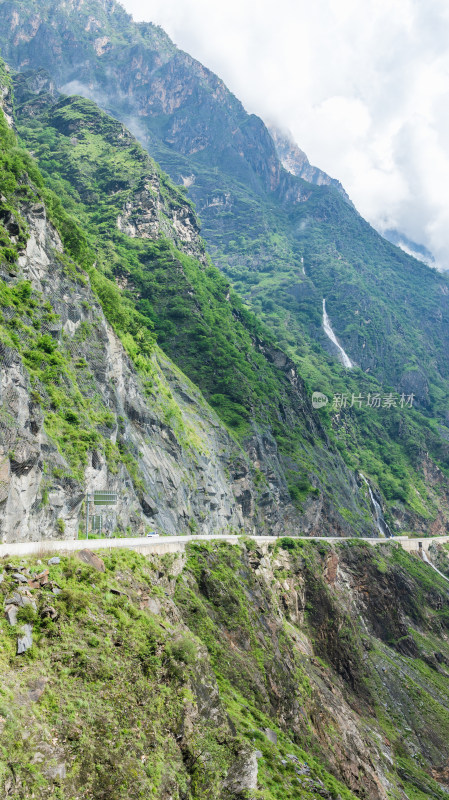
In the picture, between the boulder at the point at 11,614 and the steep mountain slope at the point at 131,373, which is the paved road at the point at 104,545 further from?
the steep mountain slope at the point at 131,373

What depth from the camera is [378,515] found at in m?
129

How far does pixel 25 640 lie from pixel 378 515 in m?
120

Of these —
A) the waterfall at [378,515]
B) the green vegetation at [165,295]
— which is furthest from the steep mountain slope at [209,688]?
the waterfall at [378,515]

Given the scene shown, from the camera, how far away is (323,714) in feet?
158

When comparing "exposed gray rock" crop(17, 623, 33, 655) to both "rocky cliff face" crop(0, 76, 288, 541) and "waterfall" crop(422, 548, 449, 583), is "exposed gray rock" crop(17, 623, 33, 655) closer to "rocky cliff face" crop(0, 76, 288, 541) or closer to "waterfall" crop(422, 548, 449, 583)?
"rocky cliff face" crop(0, 76, 288, 541)

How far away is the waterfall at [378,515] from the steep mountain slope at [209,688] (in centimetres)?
4949

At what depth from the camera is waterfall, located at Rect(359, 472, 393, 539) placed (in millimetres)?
125363

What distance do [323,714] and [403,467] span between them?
380 feet

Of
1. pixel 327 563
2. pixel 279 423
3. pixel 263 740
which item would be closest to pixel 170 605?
pixel 263 740

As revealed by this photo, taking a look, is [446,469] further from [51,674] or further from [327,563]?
[51,674]

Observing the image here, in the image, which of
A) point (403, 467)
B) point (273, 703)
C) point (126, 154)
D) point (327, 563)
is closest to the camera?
point (273, 703)

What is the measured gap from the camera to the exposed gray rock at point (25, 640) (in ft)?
57.6

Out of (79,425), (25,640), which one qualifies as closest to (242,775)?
(25,640)

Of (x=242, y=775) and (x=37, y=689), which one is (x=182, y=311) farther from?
(x=37, y=689)
